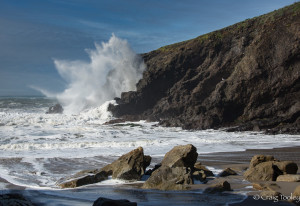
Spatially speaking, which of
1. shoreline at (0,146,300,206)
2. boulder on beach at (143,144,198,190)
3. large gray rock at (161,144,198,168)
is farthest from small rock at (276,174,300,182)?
large gray rock at (161,144,198,168)

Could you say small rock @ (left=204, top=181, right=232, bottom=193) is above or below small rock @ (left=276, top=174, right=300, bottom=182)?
below

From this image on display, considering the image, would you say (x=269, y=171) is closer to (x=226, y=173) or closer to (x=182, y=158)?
(x=226, y=173)

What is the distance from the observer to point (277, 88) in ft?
Result: 67.7

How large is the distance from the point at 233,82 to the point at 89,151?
1267 cm

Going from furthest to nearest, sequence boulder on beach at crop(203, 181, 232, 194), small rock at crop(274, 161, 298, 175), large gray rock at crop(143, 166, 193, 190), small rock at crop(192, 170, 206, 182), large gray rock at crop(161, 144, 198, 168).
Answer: large gray rock at crop(161, 144, 198, 168)
small rock at crop(192, 170, 206, 182)
small rock at crop(274, 161, 298, 175)
large gray rock at crop(143, 166, 193, 190)
boulder on beach at crop(203, 181, 232, 194)

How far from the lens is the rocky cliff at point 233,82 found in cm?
2028

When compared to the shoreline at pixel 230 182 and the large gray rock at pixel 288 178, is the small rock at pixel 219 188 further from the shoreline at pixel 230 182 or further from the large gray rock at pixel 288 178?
the large gray rock at pixel 288 178

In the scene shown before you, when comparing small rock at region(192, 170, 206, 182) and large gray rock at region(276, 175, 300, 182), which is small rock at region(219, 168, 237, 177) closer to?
small rock at region(192, 170, 206, 182)

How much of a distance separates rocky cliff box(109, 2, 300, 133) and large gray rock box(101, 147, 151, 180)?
12.0 m

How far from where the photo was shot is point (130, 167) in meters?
7.95

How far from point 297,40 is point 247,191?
17850 millimetres

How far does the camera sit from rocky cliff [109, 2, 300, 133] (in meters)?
20.3

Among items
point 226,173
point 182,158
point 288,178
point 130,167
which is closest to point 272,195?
point 288,178

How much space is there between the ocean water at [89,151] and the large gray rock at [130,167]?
29 centimetres
